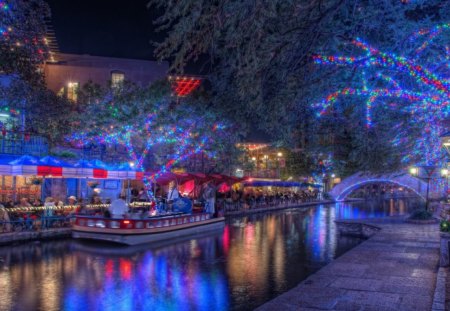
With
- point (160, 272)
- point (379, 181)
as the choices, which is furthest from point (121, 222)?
point (379, 181)

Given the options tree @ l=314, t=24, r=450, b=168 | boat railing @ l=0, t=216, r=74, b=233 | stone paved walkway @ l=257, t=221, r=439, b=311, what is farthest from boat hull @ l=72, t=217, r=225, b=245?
tree @ l=314, t=24, r=450, b=168

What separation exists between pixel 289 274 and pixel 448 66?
25.7 ft

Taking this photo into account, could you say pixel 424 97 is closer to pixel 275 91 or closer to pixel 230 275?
pixel 275 91

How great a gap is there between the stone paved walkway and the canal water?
4.85ft

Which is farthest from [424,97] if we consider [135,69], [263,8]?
[135,69]

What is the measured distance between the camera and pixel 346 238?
78.4 feet

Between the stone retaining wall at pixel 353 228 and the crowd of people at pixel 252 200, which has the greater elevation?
the crowd of people at pixel 252 200

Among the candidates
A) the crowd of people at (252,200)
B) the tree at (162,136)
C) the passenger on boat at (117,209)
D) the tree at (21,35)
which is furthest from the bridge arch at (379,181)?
the tree at (21,35)

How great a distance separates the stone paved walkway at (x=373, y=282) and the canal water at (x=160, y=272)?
4.85 feet

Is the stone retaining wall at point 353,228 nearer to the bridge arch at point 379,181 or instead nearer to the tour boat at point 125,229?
the bridge arch at point 379,181

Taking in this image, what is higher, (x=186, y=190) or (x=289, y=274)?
(x=186, y=190)

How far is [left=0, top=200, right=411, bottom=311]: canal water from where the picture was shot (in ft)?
35.0

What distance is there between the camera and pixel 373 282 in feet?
35.5

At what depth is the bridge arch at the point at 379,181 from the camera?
1676 inches
